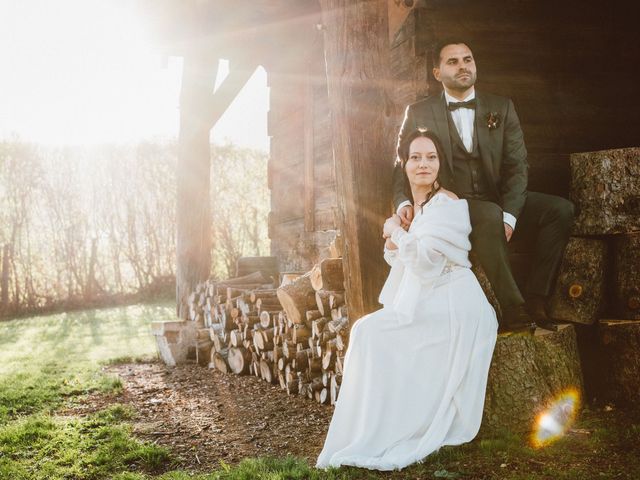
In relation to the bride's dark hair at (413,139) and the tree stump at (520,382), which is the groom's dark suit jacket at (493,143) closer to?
the bride's dark hair at (413,139)

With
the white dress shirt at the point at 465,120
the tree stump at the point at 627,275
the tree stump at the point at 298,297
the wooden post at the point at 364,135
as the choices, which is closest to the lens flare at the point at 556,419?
the tree stump at the point at 627,275

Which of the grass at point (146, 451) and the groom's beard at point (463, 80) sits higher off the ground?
the groom's beard at point (463, 80)

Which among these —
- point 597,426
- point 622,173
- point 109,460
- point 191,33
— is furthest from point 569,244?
point 191,33

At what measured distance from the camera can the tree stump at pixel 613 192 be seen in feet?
13.7

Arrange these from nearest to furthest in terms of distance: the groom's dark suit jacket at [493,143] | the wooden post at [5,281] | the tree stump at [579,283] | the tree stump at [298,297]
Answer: the groom's dark suit jacket at [493,143] → the tree stump at [579,283] → the tree stump at [298,297] → the wooden post at [5,281]

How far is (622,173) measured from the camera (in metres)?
4.16

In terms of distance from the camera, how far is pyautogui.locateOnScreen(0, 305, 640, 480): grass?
10.2ft

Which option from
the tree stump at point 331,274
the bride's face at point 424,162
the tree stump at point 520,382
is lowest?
the tree stump at point 520,382

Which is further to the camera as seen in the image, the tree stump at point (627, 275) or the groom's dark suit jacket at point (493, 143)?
the tree stump at point (627, 275)

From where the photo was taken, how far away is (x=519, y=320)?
365 centimetres

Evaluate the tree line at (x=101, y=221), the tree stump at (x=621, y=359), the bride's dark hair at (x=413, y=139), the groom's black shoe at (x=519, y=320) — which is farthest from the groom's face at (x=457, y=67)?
the tree line at (x=101, y=221)

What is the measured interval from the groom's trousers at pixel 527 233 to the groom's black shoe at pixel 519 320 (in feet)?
0.12

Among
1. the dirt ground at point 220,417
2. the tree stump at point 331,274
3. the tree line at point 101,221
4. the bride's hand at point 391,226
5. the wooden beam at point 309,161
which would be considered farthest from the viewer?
the tree line at point 101,221

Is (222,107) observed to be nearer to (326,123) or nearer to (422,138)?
(326,123)
